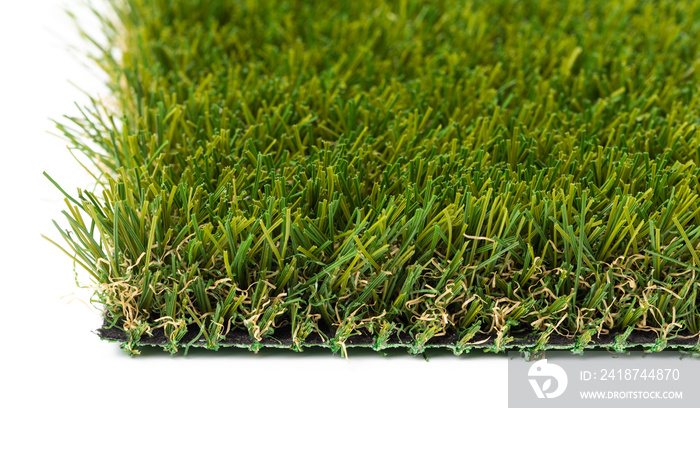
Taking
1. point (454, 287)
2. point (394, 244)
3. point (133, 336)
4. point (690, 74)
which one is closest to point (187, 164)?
point (133, 336)

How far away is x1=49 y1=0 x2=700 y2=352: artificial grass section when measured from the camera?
1330 millimetres

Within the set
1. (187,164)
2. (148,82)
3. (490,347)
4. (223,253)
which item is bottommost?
(490,347)

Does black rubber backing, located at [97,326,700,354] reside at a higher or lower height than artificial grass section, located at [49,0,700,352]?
lower

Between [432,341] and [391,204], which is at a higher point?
[391,204]

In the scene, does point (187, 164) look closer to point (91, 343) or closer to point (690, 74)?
point (91, 343)

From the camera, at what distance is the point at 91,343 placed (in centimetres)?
142

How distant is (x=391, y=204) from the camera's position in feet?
4.40

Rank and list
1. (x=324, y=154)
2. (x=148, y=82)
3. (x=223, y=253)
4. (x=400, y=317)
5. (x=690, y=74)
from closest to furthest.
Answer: (x=223, y=253) → (x=400, y=317) → (x=324, y=154) → (x=148, y=82) → (x=690, y=74)

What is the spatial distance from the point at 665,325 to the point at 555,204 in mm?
341

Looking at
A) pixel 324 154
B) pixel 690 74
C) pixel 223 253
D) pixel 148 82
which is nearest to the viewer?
pixel 223 253

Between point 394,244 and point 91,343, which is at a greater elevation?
point 394,244

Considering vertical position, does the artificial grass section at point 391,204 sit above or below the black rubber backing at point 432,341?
above

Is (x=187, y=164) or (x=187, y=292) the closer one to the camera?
(x=187, y=292)

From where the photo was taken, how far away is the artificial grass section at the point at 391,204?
4.36 ft
